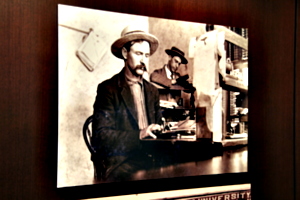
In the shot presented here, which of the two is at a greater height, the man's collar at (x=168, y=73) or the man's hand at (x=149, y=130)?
the man's collar at (x=168, y=73)

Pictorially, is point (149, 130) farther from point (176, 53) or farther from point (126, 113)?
point (176, 53)

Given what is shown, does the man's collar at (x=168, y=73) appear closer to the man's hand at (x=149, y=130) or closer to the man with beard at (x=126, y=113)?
the man with beard at (x=126, y=113)

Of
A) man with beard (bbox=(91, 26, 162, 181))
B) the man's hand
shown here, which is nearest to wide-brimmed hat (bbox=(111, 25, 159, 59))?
man with beard (bbox=(91, 26, 162, 181))

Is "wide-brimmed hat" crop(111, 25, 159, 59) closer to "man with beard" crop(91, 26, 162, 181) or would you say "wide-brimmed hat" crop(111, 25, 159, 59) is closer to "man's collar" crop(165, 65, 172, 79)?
"man with beard" crop(91, 26, 162, 181)

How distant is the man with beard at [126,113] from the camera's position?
177 centimetres

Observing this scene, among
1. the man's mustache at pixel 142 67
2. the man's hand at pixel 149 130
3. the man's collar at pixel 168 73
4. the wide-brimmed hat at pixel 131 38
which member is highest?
the wide-brimmed hat at pixel 131 38

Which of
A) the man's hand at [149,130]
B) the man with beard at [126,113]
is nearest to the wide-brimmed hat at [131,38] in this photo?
the man with beard at [126,113]

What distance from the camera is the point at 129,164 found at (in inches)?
72.2

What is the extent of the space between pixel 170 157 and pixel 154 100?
381mm
